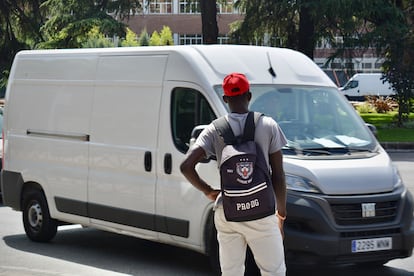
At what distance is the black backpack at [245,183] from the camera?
5430 mm

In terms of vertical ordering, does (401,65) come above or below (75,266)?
above

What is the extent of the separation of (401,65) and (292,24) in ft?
14.8

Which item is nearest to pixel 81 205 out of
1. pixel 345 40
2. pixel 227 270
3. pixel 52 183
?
pixel 52 183

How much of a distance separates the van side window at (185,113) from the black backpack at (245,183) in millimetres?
2944

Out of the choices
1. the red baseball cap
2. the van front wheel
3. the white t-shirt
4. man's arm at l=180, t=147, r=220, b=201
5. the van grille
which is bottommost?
the van front wheel

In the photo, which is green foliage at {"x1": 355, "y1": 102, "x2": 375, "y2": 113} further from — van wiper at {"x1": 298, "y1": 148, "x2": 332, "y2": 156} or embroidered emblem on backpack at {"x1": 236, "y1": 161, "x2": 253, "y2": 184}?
embroidered emblem on backpack at {"x1": 236, "y1": 161, "x2": 253, "y2": 184}

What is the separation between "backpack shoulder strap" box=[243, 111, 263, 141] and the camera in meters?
5.57

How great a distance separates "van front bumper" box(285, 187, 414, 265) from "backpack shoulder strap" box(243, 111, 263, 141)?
2.07 metres

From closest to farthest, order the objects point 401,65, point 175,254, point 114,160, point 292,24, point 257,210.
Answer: point 257,210, point 114,160, point 175,254, point 401,65, point 292,24

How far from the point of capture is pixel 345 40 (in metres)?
31.0

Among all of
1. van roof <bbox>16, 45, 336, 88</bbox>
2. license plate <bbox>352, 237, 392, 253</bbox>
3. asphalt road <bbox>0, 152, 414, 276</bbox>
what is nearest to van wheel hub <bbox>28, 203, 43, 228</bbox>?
asphalt road <bbox>0, 152, 414, 276</bbox>

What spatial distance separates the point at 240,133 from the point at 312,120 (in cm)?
304

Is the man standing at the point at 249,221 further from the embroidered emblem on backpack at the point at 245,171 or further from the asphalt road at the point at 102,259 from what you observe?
the asphalt road at the point at 102,259

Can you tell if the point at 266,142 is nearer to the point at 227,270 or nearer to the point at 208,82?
the point at 227,270
